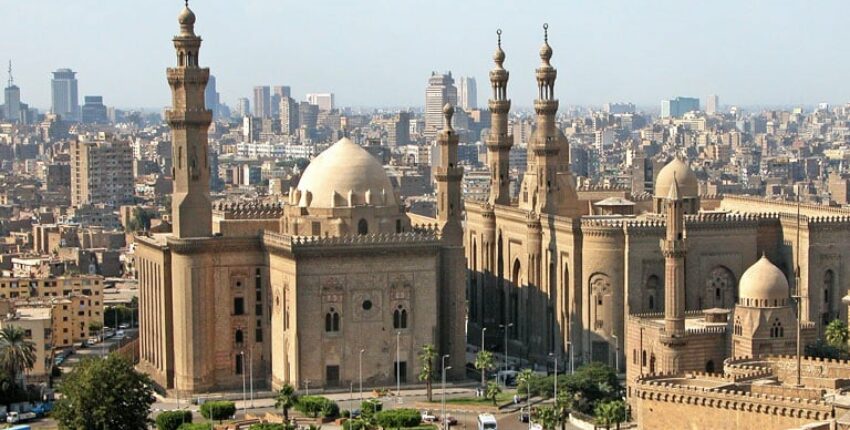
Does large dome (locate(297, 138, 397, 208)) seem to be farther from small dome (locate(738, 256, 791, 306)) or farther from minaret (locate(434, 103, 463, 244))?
small dome (locate(738, 256, 791, 306))

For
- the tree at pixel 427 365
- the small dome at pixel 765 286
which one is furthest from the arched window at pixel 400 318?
the small dome at pixel 765 286

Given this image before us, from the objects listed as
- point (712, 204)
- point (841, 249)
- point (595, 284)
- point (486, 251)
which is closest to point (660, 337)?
point (595, 284)

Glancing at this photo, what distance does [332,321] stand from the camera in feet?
196

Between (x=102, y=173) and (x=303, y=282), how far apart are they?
108 m

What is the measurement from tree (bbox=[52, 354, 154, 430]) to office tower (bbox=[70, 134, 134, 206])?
109886 millimetres

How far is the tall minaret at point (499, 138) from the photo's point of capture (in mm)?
69375

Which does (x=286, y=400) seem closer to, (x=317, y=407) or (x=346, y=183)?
(x=317, y=407)

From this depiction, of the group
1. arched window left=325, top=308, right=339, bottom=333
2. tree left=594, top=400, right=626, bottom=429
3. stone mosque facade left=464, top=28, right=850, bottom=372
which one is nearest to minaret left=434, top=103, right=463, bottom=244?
stone mosque facade left=464, top=28, right=850, bottom=372

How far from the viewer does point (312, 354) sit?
5962cm

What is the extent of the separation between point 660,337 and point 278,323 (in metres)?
13.3

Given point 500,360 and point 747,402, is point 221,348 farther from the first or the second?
point 747,402

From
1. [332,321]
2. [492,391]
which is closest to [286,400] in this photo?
[332,321]

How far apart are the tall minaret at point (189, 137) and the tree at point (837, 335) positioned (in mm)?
20301

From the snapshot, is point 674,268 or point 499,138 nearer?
point 674,268
